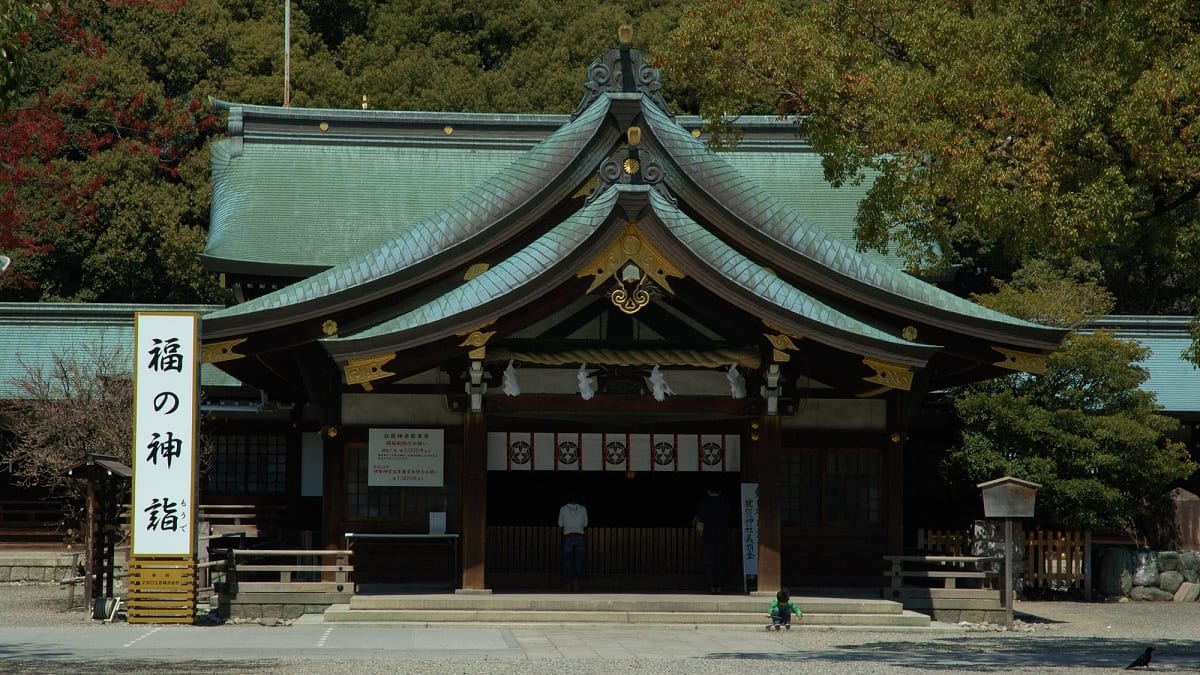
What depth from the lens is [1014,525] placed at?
21141 mm

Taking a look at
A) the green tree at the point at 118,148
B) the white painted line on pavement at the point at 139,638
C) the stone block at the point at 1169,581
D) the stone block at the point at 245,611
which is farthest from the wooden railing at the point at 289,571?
the green tree at the point at 118,148

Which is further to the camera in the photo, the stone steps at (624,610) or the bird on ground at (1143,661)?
the stone steps at (624,610)

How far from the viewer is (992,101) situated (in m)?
14.4

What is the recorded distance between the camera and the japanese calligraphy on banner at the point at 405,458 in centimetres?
1934

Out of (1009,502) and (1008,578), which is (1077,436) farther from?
(1008,578)

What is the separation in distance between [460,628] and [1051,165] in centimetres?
841

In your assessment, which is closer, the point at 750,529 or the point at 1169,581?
the point at 750,529

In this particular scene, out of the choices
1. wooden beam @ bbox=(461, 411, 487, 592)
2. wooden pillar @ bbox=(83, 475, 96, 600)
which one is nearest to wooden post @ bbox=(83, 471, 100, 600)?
wooden pillar @ bbox=(83, 475, 96, 600)

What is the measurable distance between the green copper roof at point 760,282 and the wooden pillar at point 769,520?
5.97 feet

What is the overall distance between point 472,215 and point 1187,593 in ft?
41.6

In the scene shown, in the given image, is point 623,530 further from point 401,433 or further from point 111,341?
point 111,341

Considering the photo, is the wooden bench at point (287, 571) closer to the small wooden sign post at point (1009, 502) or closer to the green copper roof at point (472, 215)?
the green copper roof at point (472, 215)

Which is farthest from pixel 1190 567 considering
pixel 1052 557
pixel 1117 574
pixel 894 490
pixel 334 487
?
pixel 334 487

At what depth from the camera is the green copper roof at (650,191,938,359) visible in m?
17.5
